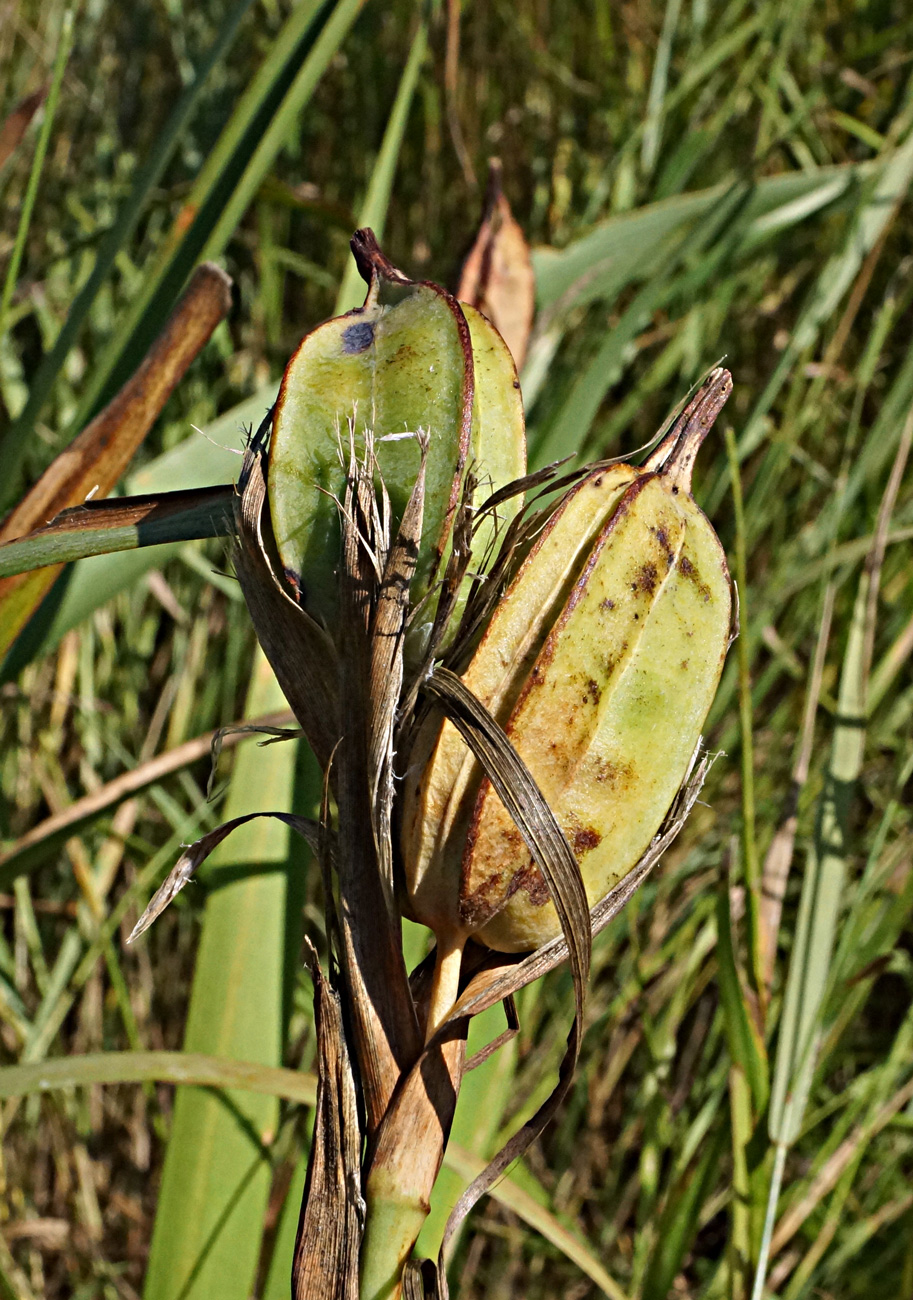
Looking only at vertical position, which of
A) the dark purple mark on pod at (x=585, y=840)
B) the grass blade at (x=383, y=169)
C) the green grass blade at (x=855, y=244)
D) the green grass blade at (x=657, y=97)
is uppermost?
the green grass blade at (x=657, y=97)

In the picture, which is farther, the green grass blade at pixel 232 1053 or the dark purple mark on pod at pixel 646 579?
the green grass blade at pixel 232 1053

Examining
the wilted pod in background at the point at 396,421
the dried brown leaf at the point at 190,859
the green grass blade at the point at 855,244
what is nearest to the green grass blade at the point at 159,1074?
the dried brown leaf at the point at 190,859

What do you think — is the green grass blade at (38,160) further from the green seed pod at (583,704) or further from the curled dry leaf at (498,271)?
the green seed pod at (583,704)

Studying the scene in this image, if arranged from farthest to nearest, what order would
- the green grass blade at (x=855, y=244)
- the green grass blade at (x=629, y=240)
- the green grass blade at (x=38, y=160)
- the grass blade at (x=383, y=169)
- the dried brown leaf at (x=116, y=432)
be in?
the green grass blade at (x=855, y=244) → the green grass blade at (x=629, y=240) → the grass blade at (x=383, y=169) → the green grass blade at (x=38, y=160) → the dried brown leaf at (x=116, y=432)

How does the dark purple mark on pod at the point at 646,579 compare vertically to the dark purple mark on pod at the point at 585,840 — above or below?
above

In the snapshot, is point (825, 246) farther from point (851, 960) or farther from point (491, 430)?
point (491, 430)

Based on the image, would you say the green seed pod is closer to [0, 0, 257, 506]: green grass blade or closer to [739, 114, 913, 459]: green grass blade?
[0, 0, 257, 506]: green grass blade

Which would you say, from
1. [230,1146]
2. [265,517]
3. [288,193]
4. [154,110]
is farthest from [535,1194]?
[154,110]

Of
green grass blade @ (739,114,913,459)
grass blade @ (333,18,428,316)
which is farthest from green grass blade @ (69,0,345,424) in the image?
green grass blade @ (739,114,913,459)
